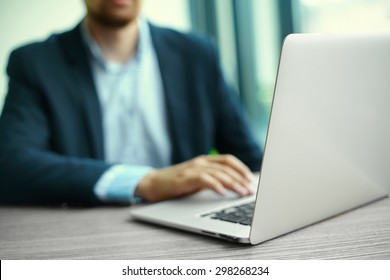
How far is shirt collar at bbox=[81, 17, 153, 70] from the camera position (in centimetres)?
102

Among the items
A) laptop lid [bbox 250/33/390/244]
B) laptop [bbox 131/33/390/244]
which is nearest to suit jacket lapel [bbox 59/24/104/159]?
laptop [bbox 131/33/390/244]

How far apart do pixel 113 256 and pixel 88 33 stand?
68 cm

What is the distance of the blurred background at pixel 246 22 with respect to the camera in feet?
4.29

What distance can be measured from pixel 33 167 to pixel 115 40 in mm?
448

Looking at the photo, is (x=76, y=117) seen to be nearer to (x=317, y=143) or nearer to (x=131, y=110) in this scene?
(x=131, y=110)

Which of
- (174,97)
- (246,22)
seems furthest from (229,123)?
(246,22)

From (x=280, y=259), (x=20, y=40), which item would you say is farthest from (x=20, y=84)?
(x=280, y=259)

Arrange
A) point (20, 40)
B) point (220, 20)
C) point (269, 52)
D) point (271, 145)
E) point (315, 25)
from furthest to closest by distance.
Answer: point (220, 20), point (269, 52), point (315, 25), point (20, 40), point (271, 145)

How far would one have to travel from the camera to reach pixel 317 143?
48 cm

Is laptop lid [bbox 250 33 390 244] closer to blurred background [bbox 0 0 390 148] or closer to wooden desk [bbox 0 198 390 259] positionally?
wooden desk [bbox 0 198 390 259]

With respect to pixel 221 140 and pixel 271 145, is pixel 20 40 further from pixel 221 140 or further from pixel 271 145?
pixel 271 145

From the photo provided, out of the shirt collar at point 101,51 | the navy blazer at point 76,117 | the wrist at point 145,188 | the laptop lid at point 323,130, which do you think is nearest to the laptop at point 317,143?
the laptop lid at point 323,130

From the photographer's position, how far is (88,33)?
1.04 metres

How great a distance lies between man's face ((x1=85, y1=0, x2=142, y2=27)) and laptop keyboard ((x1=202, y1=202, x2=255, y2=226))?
0.62 m
